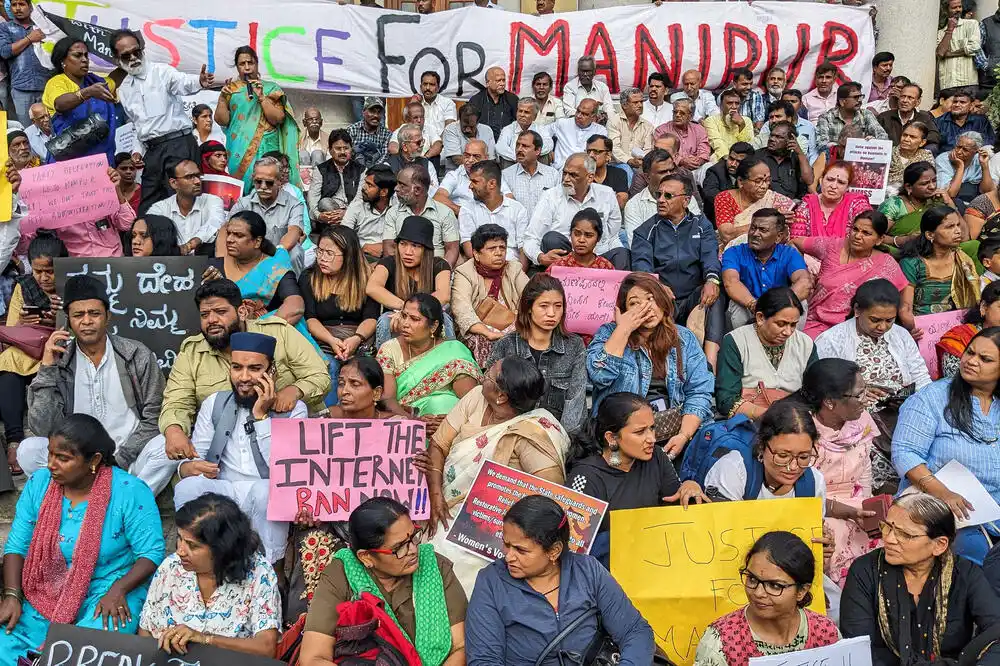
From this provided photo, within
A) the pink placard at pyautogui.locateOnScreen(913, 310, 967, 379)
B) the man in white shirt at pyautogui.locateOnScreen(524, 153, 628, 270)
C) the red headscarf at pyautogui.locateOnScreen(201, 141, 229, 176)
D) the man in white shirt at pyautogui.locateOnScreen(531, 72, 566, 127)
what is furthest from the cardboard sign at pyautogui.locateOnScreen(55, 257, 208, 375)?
the man in white shirt at pyautogui.locateOnScreen(531, 72, 566, 127)

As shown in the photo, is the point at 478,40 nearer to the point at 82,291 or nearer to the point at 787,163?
the point at 787,163

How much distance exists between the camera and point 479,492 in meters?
5.21

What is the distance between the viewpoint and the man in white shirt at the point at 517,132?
36.4 ft

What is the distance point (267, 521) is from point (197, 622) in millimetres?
930

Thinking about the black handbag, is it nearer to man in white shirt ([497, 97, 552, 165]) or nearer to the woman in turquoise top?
man in white shirt ([497, 97, 552, 165])

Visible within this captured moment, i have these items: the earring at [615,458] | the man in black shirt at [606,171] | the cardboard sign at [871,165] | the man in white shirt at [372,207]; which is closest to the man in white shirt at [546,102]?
the man in black shirt at [606,171]

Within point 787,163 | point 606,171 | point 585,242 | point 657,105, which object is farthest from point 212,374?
point 657,105

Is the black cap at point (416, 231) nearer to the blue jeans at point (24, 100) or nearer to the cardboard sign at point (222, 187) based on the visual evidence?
the cardboard sign at point (222, 187)

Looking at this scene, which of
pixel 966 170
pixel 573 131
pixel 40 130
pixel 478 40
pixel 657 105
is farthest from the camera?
pixel 478 40

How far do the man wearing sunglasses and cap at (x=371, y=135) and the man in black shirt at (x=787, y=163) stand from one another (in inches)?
158

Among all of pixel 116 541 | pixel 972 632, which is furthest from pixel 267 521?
pixel 972 632

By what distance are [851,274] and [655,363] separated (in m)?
2.47

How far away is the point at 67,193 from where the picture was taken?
26.3 ft

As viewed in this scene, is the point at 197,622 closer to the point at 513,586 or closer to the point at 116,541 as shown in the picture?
the point at 116,541
